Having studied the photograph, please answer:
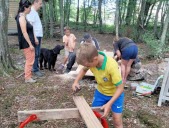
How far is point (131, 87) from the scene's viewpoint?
5164mm

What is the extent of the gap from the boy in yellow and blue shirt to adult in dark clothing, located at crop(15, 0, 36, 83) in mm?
2566

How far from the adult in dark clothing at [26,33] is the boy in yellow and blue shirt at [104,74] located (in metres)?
2.57

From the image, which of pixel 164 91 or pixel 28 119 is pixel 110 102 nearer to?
pixel 28 119

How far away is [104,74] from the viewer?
2.29m

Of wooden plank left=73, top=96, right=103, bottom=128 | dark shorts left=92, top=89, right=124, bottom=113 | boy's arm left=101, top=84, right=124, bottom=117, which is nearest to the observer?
wooden plank left=73, top=96, right=103, bottom=128

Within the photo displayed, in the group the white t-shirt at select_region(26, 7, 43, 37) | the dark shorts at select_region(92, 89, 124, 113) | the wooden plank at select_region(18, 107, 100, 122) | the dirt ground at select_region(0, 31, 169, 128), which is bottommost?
the dirt ground at select_region(0, 31, 169, 128)

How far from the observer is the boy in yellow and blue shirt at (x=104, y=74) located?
2016 mm

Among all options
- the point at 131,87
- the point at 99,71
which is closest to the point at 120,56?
the point at 131,87

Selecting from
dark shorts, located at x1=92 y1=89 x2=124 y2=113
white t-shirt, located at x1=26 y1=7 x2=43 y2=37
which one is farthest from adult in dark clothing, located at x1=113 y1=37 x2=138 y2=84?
dark shorts, located at x1=92 y1=89 x2=124 y2=113

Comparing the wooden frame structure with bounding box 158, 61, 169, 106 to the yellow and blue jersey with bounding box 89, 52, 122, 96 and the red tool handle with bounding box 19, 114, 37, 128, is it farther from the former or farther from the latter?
the red tool handle with bounding box 19, 114, 37, 128

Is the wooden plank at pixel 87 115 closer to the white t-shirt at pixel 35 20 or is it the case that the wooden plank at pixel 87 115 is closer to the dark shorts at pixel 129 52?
the dark shorts at pixel 129 52

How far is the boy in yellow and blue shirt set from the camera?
202cm

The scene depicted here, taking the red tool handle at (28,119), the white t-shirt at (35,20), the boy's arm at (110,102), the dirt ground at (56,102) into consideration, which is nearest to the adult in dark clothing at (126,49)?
the dirt ground at (56,102)

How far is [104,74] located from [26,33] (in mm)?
2848
